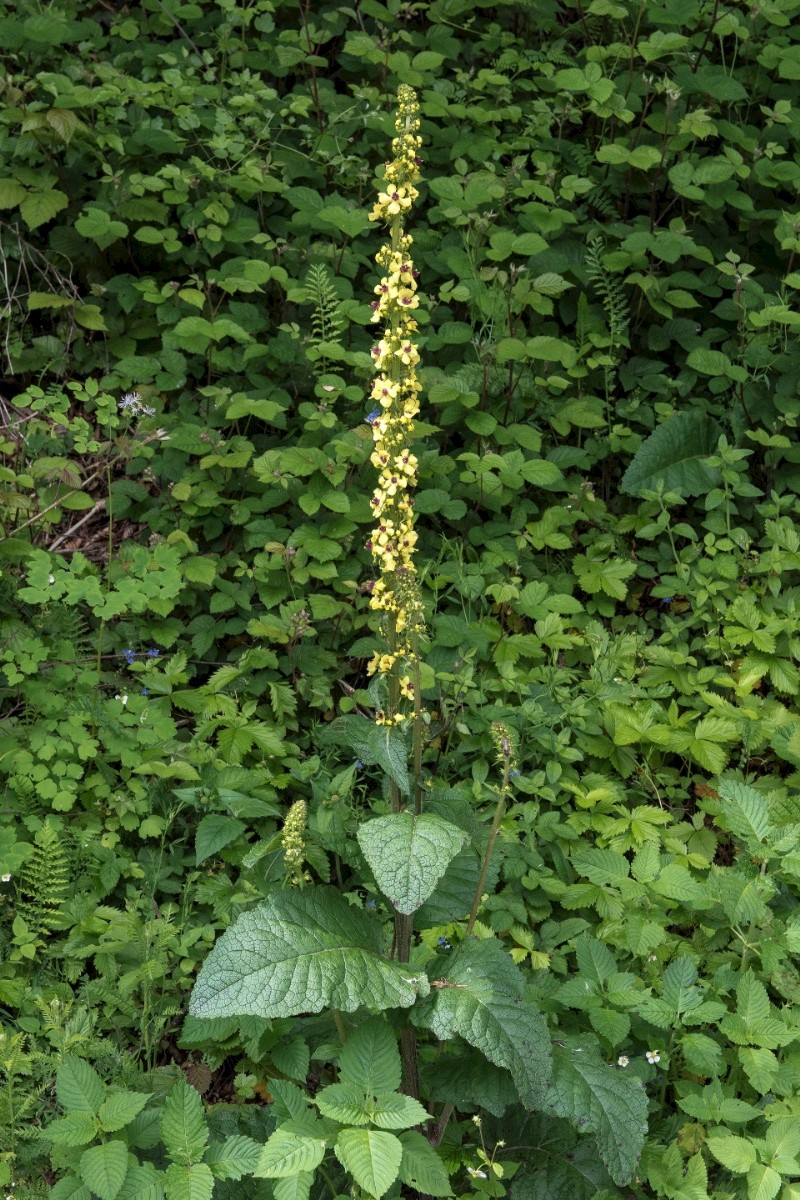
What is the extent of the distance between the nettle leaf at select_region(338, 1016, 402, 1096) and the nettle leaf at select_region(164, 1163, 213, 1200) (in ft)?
1.03

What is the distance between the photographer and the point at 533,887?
3158mm

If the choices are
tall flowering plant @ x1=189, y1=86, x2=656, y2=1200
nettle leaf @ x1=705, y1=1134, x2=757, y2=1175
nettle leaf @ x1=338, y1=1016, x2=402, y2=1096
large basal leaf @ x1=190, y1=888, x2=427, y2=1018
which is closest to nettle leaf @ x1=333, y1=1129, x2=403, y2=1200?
tall flowering plant @ x1=189, y1=86, x2=656, y2=1200

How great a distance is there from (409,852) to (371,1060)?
0.44 metres

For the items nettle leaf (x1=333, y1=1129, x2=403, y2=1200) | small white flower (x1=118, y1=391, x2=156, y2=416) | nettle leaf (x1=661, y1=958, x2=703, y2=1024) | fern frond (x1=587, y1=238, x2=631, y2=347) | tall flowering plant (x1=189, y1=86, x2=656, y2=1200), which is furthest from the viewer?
fern frond (x1=587, y1=238, x2=631, y2=347)

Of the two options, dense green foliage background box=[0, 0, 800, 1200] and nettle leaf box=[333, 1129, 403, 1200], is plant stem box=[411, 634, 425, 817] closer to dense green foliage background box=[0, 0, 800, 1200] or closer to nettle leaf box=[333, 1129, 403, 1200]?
dense green foliage background box=[0, 0, 800, 1200]

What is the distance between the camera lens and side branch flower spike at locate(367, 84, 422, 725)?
2311 mm

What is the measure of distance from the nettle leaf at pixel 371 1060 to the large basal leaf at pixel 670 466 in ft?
8.64

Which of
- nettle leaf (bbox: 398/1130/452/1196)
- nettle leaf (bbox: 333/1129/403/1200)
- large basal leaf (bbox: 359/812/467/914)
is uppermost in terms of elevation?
large basal leaf (bbox: 359/812/467/914)

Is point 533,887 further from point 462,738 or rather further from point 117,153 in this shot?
point 117,153

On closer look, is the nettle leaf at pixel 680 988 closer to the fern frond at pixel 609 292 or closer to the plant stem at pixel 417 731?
the plant stem at pixel 417 731

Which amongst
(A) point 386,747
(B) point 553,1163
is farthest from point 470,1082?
(A) point 386,747

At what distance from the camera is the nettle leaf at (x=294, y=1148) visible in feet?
7.00

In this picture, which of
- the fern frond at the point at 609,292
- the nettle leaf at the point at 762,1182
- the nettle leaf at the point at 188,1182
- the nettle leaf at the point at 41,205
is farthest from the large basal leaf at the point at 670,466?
the nettle leaf at the point at 188,1182

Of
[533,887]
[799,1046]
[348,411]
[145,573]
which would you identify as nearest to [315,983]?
[533,887]
